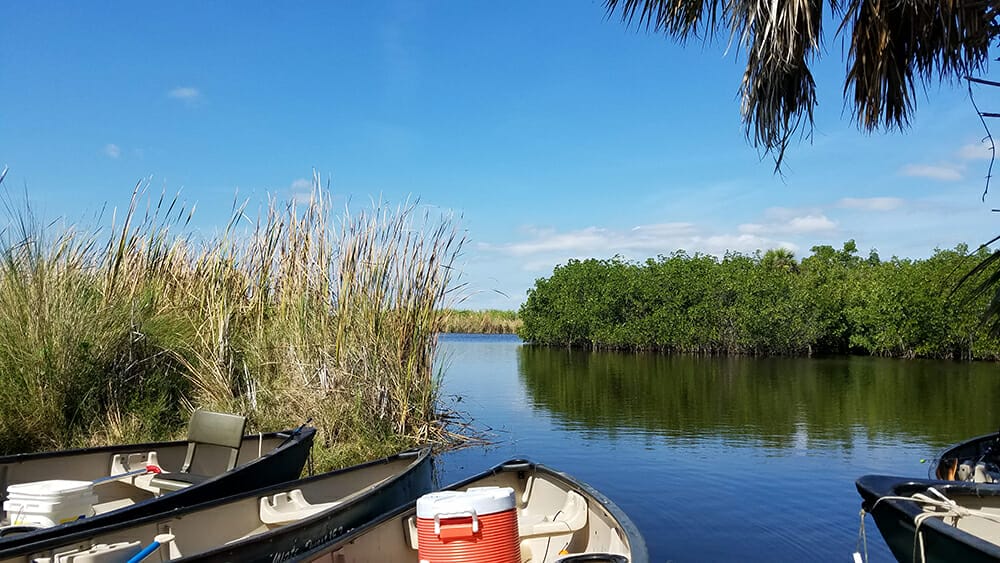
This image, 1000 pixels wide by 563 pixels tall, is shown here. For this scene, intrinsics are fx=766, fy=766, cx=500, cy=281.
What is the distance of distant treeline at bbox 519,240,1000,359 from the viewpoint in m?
36.1

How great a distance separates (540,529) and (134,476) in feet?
12.6

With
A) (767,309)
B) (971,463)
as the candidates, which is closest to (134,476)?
(971,463)

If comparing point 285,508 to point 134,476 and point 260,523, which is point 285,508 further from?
point 134,476

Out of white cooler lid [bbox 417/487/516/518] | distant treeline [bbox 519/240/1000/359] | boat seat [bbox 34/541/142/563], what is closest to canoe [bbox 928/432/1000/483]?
white cooler lid [bbox 417/487/516/518]

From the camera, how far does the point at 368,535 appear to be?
15.5ft

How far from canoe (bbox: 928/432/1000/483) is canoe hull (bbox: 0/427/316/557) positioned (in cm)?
576

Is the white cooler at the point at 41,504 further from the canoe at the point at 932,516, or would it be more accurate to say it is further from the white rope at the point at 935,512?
the canoe at the point at 932,516

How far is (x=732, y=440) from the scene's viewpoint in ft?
45.1

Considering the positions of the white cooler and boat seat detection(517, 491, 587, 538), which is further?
boat seat detection(517, 491, 587, 538)

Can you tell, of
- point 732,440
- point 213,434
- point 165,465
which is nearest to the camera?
point 213,434

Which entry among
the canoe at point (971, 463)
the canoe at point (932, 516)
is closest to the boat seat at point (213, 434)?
the canoe at point (932, 516)

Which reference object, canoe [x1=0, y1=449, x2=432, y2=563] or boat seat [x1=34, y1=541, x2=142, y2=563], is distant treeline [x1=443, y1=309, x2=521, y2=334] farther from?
boat seat [x1=34, y1=541, x2=142, y2=563]

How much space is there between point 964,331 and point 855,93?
105 feet

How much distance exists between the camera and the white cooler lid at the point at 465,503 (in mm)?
4262
